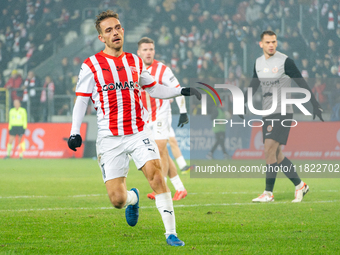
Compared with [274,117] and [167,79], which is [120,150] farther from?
[274,117]

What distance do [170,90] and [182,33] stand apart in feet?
53.9

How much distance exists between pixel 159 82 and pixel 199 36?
44.4ft

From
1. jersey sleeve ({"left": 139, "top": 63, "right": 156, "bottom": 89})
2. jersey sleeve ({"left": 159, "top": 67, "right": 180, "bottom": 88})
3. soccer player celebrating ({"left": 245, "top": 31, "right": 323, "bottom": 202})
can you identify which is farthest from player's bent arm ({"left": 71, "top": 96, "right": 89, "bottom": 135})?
soccer player celebrating ({"left": 245, "top": 31, "right": 323, "bottom": 202})

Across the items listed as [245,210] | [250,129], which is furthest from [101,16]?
[250,129]

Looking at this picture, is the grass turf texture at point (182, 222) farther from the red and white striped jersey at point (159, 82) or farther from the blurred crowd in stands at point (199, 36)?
the blurred crowd in stands at point (199, 36)

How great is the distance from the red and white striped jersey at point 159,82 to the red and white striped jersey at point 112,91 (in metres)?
2.80

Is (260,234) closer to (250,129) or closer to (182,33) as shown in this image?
(250,129)

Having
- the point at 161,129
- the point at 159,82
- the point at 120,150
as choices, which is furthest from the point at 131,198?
the point at 159,82

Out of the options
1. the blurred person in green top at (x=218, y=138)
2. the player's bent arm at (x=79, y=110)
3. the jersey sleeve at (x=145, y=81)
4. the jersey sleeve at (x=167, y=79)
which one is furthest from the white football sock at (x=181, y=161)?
the player's bent arm at (x=79, y=110)

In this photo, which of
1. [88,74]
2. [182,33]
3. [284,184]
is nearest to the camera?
[88,74]

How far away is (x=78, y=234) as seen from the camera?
15.2 ft

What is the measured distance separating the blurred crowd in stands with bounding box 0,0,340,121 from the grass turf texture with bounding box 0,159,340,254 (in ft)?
32.7

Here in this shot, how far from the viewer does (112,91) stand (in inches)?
177

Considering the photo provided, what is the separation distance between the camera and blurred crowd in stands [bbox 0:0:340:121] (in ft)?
61.0
